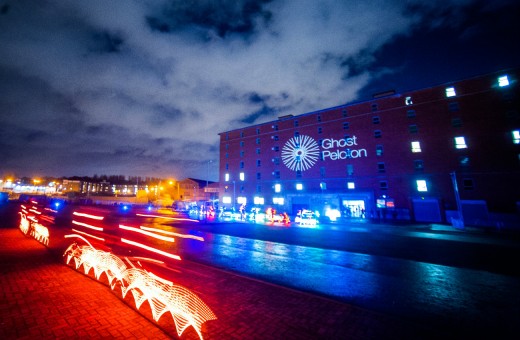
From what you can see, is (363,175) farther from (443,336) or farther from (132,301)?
(132,301)

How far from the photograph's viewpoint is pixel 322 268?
371 inches

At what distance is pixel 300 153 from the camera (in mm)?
43719

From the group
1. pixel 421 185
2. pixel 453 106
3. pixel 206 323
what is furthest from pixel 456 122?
pixel 206 323

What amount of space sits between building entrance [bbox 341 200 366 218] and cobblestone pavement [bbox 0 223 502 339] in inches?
1291

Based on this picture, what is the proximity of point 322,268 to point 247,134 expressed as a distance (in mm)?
45303

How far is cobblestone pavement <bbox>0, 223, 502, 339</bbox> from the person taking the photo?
4660 millimetres

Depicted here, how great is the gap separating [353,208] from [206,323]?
36.1m

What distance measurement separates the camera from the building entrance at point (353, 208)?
117 feet

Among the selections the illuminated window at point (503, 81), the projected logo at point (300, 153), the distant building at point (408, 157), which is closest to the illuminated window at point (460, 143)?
the distant building at point (408, 157)

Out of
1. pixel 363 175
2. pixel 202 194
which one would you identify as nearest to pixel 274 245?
pixel 363 175

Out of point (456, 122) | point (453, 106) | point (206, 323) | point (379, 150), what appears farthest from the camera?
point (379, 150)

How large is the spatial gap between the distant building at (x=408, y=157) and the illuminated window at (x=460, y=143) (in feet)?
0.35

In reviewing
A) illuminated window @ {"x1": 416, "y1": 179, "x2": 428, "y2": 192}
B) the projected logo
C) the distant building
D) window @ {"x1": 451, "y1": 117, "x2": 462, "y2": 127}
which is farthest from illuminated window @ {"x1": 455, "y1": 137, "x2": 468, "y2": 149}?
the projected logo

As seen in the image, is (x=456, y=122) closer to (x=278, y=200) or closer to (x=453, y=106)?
(x=453, y=106)
